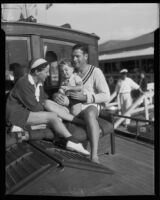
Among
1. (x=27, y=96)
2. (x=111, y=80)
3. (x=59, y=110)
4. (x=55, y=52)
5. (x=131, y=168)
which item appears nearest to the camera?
(x=27, y=96)

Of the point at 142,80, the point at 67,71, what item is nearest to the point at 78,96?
the point at 67,71

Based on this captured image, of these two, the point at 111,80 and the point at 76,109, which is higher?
the point at 111,80

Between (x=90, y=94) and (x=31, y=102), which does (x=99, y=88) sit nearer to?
(x=90, y=94)

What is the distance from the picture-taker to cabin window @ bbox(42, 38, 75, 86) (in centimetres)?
243

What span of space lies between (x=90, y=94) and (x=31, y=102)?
18.1 inches

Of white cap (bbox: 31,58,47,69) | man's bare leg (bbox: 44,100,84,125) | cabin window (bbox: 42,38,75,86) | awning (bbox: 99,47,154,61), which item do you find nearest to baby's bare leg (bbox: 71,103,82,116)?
man's bare leg (bbox: 44,100,84,125)

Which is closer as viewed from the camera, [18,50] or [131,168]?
[18,50]

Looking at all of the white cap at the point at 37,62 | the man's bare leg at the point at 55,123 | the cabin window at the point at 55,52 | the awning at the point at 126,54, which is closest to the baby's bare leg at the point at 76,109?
the man's bare leg at the point at 55,123

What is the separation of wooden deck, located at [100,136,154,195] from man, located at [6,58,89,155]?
0.62 metres

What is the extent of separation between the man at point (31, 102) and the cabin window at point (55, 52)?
0.13 metres

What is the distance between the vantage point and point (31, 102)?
2264 mm

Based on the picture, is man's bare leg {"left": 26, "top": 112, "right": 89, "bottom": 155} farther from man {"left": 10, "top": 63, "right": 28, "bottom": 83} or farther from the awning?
the awning

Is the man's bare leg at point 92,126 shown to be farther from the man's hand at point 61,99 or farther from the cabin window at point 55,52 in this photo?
the cabin window at point 55,52
